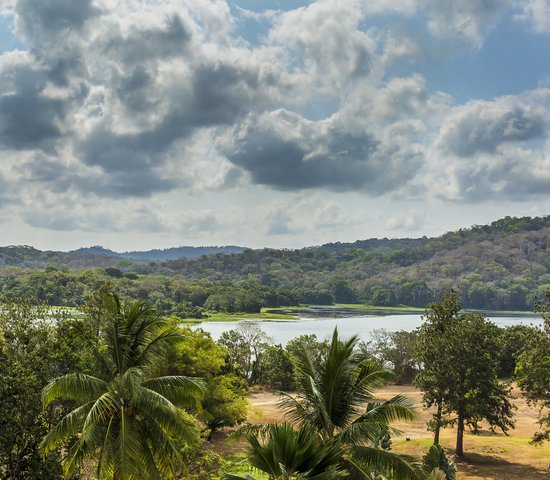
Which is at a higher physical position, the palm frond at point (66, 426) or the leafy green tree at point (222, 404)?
the palm frond at point (66, 426)

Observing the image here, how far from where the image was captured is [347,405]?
43.9ft

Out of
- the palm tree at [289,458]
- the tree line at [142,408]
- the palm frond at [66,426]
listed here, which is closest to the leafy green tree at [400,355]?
the tree line at [142,408]

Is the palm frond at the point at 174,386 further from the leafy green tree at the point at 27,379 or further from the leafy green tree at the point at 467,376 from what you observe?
the leafy green tree at the point at 467,376

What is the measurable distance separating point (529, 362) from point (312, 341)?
31040 mm

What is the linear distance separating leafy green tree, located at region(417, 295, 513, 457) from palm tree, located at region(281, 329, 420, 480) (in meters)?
18.8

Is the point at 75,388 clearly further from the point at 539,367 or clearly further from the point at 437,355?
the point at 437,355

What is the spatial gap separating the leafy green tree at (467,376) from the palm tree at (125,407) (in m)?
20.0

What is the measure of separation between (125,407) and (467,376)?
22651 millimetres

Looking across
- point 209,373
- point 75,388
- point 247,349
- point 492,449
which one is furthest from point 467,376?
point 247,349

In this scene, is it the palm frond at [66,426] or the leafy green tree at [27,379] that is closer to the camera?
the palm frond at [66,426]

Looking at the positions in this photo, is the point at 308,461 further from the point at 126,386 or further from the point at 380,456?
the point at 126,386

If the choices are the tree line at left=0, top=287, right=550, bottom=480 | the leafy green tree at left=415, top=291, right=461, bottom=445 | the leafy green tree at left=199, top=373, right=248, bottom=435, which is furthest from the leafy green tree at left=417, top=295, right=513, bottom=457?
the leafy green tree at left=199, top=373, right=248, bottom=435

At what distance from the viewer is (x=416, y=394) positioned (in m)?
53.6

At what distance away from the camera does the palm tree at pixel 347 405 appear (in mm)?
12070
